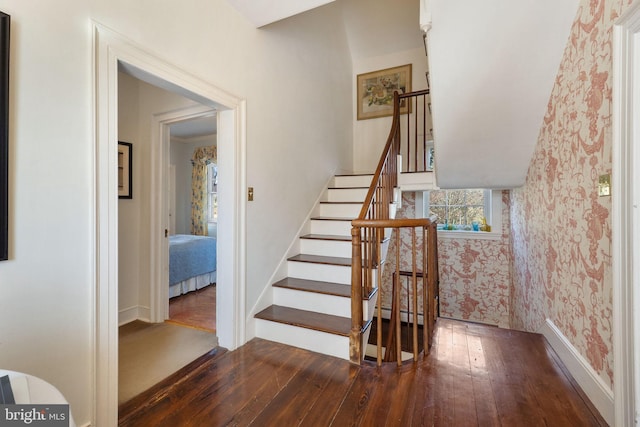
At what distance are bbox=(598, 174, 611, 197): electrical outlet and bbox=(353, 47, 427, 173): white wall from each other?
341 centimetres

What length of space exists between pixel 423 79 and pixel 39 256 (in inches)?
190

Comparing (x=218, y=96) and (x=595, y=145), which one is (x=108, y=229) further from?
(x=595, y=145)

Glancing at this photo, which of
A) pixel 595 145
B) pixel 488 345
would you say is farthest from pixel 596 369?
pixel 595 145

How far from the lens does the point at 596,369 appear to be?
5.00 feet

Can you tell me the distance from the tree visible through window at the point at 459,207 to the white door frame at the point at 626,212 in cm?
301

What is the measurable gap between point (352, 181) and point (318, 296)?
1.99m

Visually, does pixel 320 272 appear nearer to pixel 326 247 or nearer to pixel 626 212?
pixel 326 247

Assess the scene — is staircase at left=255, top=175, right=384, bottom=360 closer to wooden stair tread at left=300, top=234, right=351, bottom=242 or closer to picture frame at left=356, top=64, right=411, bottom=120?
wooden stair tread at left=300, top=234, right=351, bottom=242

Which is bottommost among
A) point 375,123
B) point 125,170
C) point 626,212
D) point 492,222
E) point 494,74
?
point 492,222

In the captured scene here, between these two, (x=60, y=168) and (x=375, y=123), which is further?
(x=375, y=123)

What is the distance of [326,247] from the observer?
3010 mm

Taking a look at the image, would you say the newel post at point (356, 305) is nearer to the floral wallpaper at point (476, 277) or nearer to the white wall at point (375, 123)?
the floral wallpaper at point (476, 277)

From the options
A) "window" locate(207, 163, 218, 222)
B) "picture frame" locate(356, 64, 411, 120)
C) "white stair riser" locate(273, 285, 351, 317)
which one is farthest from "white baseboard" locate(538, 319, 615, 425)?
"window" locate(207, 163, 218, 222)

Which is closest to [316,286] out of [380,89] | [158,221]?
[158,221]
